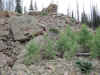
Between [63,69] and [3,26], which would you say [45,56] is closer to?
[63,69]

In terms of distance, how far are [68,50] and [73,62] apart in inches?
21.5

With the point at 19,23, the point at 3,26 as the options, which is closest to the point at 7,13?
the point at 3,26

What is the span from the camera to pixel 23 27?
21.6 ft

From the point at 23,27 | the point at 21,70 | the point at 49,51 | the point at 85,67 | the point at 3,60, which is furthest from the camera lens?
the point at 23,27

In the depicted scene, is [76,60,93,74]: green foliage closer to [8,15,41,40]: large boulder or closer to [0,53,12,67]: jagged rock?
[0,53,12,67]: jagged rock

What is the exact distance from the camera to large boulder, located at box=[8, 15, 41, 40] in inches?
249

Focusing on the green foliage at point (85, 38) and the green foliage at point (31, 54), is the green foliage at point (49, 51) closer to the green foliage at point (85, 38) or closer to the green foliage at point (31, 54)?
the green foliage at point (31, 54)

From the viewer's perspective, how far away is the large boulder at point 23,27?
6316 mm

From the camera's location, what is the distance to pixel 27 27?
21.7 ft

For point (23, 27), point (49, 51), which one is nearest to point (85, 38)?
point (49, 51)

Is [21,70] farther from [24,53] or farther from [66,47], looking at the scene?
[66,47]

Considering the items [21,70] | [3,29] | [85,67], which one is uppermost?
[3,29]

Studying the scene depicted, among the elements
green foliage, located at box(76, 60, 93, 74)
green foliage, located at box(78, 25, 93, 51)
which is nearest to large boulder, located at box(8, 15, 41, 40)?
green foliage, located at box(78, 25, 93, 51)

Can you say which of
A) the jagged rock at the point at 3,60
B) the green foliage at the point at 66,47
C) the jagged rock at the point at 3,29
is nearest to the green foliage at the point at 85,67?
the green foliage at the point at 66,47
